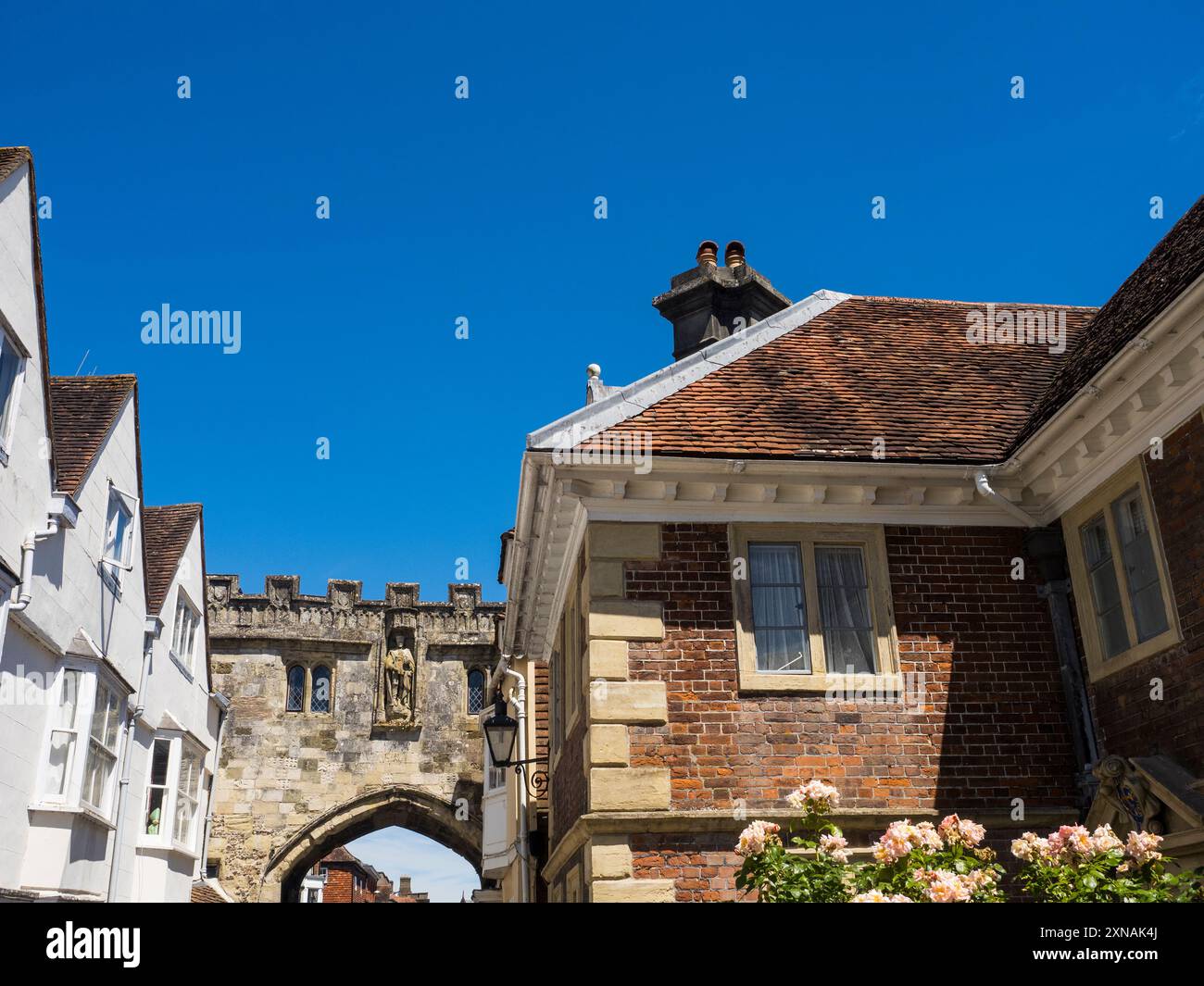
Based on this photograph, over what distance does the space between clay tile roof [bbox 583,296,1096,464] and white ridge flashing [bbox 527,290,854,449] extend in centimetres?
8

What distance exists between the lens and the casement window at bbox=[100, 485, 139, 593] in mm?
16383

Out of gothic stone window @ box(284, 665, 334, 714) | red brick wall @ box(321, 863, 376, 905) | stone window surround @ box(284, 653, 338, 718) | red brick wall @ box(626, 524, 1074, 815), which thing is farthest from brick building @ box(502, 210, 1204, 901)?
red brick wall @ box(321, 863, 376, 905)

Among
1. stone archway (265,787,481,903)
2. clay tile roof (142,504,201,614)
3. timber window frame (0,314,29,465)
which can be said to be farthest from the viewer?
stone archway (265,787,481,903)

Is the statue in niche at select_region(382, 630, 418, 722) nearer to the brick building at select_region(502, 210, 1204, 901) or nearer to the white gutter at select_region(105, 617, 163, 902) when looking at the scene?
the white gutter at select_region(105, 617, 163, 902)

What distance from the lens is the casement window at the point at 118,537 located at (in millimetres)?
16383

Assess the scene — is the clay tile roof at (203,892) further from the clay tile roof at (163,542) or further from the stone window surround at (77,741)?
the stone window surround at (77,741)

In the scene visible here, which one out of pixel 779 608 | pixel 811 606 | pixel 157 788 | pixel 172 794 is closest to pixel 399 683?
pixel 172 794

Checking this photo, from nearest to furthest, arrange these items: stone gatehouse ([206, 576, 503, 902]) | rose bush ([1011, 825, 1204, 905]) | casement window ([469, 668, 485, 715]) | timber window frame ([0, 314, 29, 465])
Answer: rose bush ([1011, 825, 1204, 905]) < timber window frame ([0, 314, 29, 465]) < stone gatehouse ([206, 576, 503, 902]) < casement window ([469, 668, 485, 715])

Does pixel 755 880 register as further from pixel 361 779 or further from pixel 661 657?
pixel 361 779

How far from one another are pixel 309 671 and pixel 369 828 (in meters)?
4.92

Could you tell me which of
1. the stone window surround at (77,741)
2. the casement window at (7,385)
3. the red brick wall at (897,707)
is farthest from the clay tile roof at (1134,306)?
the stone window surround at (77,741)

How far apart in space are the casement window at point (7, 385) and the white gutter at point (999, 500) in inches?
405

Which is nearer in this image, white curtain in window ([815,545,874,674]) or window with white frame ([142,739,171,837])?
white curtain in window ([815,545,874,674])
